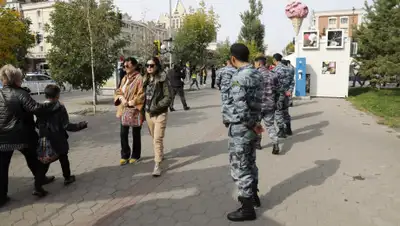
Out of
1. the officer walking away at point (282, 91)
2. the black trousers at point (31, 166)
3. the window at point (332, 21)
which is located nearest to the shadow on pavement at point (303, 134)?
the officer walking away at point (282, 91)

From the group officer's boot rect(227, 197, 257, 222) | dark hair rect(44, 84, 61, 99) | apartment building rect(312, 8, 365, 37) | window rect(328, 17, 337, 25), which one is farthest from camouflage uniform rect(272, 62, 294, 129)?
window rect(328, 17, 337, 25)

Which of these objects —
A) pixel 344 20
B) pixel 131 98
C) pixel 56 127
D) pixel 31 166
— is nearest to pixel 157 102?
pixel 131 98

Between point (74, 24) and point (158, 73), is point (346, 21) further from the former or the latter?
point (158, 73)

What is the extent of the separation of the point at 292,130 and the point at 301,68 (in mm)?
8599

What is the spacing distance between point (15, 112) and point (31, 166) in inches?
32.9

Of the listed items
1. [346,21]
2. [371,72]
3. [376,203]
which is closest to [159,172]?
[376,203]

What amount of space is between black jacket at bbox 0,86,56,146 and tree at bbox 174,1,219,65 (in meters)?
22.4

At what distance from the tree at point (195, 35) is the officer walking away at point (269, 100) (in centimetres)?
2006

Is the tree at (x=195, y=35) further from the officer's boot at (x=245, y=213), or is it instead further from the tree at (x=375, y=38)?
the officer's boot at (x=245, y=213)

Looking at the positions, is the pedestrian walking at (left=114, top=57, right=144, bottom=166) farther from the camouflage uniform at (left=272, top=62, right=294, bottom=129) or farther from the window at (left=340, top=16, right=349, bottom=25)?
the window at (left=340, top=16, right=349, bottom=25)

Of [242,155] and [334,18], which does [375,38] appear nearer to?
[242,155]

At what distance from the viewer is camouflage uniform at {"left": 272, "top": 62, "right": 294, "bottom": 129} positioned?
7.57 metres

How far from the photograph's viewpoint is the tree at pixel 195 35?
1029 inches

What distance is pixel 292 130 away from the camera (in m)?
8.74
